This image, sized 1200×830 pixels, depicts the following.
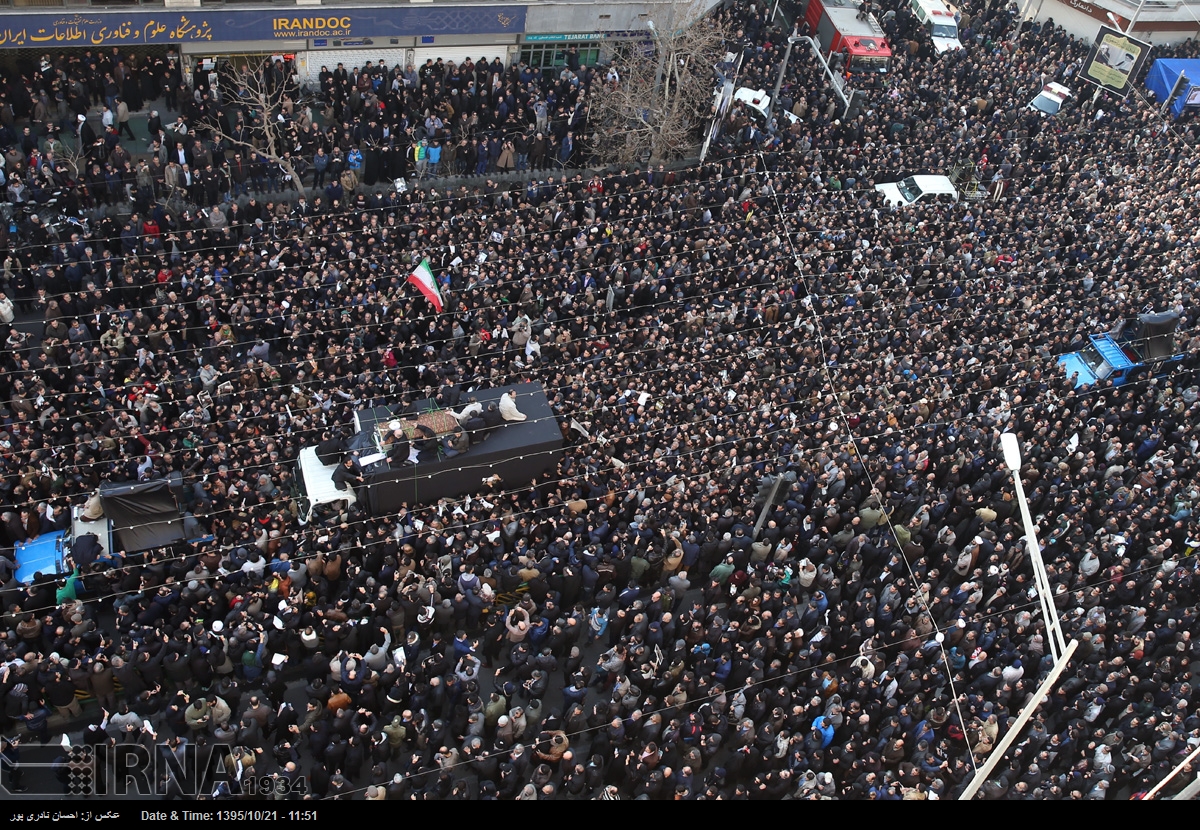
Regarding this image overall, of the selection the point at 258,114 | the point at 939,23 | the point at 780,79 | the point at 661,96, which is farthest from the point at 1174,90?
the point at 258,114

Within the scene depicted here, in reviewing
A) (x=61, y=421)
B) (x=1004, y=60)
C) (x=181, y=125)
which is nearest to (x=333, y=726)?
(x=61, y=421)

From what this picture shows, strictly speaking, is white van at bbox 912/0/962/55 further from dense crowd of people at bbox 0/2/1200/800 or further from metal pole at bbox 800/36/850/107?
dense crowd of people at bbox 0/2/1200/800

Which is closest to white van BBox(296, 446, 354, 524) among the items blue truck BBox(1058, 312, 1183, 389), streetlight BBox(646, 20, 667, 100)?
streetlight BBox(646, 20, 667, 100)

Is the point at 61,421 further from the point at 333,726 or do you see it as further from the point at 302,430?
the point at 333,726

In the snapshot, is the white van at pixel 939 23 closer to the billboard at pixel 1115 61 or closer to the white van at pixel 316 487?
the billboard at pixel 1115 61

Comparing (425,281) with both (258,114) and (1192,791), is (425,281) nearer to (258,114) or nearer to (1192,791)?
(258,114)

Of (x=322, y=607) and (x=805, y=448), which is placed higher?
(x=805, y=448)
